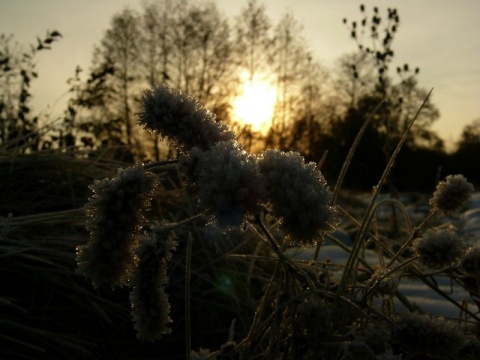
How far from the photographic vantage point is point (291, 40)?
1942 centimetres

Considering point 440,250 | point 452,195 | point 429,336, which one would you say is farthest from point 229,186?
point 452,195

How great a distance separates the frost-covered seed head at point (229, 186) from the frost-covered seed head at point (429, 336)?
0.38 m

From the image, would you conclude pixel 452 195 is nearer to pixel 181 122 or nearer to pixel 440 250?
pixel 440 250

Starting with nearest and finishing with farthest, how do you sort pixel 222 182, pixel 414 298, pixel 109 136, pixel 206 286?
pixel 222 182
pixel 206 286
pixel 414 298
pixel 109 136

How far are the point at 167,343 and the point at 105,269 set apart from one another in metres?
1.47

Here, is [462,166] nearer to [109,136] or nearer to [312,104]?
[312,104]

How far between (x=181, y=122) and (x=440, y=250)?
0.67m

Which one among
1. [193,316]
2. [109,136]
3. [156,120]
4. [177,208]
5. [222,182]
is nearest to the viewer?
[222,182]

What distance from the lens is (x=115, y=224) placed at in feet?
2.15

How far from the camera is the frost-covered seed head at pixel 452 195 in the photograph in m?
1.22

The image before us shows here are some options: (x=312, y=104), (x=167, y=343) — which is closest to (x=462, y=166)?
(x=312, y=104)

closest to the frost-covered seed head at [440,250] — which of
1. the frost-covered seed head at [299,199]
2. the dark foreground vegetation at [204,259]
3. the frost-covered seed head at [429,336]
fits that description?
the dark foreground vegetation at [204,259]

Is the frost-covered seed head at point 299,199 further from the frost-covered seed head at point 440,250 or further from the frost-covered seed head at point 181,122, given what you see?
the frost-covered seed head at point 440,250

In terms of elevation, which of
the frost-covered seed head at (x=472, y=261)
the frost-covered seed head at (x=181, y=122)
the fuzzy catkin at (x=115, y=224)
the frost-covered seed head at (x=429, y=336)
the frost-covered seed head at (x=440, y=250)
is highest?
the frost-covered seed head at (x=181, y=122)
